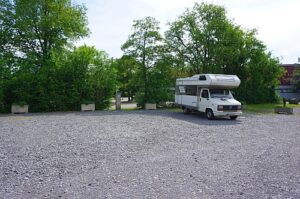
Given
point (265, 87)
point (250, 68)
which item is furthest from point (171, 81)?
point (265, 87)

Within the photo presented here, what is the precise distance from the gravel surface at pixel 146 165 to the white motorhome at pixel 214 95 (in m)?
4.79

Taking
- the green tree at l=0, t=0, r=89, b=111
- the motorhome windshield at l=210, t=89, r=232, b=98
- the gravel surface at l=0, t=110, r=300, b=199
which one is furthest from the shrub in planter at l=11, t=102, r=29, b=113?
the motorhome windshield at l=210, t=89, r=232, b=98

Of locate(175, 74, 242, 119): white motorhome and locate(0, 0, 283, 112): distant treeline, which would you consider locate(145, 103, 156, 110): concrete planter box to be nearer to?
locate(0, 0, 283, 112): distant treeline

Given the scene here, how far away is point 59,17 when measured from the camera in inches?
835

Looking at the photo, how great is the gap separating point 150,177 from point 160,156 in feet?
5.28

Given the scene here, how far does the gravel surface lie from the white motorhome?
4.79m

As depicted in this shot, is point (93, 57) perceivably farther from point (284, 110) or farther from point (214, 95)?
point (284, 110)

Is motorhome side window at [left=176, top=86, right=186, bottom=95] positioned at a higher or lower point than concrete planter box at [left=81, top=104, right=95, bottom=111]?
higher

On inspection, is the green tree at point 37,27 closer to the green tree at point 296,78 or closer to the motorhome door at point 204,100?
the motorhome door at point 204,100

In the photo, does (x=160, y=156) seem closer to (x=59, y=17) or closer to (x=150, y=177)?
(x=150, y=177)

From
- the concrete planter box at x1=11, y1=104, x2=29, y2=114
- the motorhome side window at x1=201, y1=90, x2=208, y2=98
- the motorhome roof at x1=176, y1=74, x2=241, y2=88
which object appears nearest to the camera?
the motorhome roof at x1=176, y1=74, x2=241, y2=88

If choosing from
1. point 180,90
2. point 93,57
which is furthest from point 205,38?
point 93,57

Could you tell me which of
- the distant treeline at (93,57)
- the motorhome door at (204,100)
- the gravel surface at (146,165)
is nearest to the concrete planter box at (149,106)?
the distant treeline at (93,57)

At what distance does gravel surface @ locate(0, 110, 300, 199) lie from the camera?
422cm
